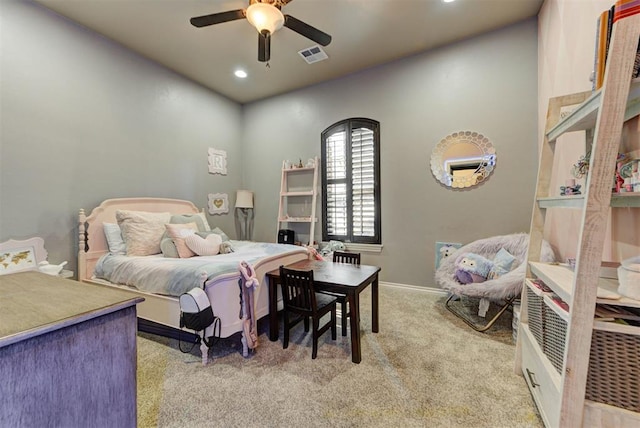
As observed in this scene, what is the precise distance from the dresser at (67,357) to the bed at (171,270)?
1.08 metres

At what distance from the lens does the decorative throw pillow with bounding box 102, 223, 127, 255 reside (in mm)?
2834

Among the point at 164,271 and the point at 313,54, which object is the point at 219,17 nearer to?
the point at 313,54

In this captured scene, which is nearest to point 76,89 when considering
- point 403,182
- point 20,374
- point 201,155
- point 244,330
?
point 201,155

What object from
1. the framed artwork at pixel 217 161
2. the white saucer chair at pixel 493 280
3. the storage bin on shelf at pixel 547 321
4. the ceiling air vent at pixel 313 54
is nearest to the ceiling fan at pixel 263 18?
the ceiling air vent at pixel 313 54

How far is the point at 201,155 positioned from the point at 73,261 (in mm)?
2129

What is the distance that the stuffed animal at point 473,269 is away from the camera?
102 inches

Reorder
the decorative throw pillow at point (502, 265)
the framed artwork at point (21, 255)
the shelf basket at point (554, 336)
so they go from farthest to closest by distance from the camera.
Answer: the decorative throw pillow at point (502, 265), the framed artwork at point (21, 255), the shelf basket at point (554, 336)

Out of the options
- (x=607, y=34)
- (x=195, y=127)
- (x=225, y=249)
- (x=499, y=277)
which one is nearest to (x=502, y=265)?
(x=499, y=277)

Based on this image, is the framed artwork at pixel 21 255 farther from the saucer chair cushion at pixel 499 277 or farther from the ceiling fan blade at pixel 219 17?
the saucer chair cushion at pixel 499 277

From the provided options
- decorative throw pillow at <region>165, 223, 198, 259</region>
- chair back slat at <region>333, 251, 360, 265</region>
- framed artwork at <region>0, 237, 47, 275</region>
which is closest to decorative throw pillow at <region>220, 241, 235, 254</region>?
decorative throw pillow at <region>165, 223, 198, 259</region>

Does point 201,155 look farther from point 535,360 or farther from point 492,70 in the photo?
point 535,360

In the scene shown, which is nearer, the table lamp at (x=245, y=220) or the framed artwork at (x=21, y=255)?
the framed artwork at (x=21, y=255)

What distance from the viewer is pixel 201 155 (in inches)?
165

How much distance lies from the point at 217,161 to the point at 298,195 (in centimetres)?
149
